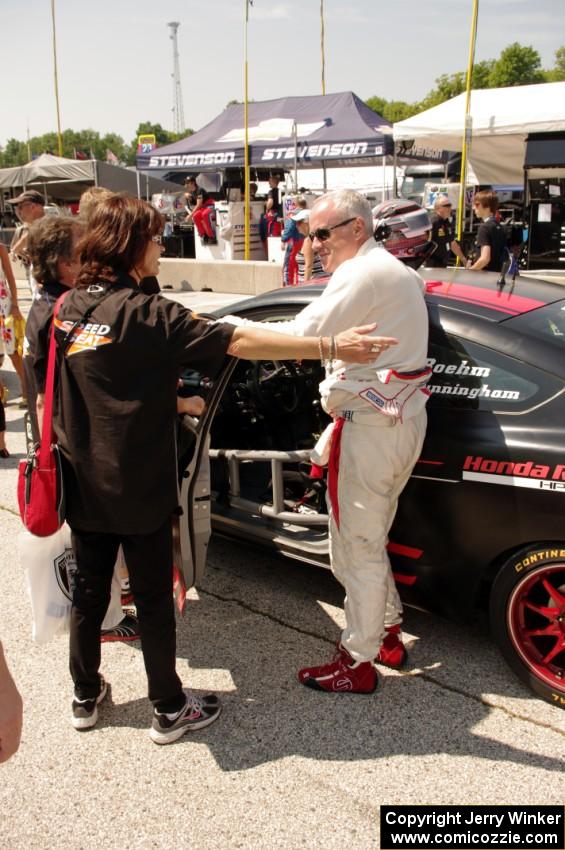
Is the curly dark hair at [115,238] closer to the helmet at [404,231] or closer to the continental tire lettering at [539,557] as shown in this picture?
the helmet at [404,231]

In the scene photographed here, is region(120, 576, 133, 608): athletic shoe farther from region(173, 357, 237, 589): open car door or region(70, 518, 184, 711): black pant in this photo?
region(70, 518, 184, 711): black pant

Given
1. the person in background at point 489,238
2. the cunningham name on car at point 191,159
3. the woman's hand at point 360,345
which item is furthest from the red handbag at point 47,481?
the cunningham name on car at point 191,159

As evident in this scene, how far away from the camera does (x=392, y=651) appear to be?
3102 mm

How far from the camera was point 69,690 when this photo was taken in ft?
10.00

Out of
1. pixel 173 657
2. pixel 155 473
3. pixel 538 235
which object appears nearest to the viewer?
pixel 155 473

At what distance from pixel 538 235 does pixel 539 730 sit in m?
9.74

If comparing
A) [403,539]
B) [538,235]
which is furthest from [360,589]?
[538,235]

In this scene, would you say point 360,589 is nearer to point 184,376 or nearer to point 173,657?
point 173,657

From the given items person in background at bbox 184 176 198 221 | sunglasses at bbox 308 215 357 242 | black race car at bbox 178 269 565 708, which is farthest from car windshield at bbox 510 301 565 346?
person in background at bbox 184 176 198 221

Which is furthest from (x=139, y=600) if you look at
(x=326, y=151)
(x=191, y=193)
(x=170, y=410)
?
(x=191, y=193)

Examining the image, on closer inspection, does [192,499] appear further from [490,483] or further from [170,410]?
[490,483]

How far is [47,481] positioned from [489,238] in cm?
681

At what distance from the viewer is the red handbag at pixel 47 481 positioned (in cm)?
248

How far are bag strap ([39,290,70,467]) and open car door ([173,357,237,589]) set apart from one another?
0.65 m
